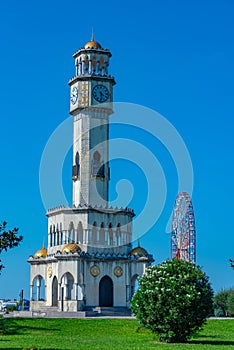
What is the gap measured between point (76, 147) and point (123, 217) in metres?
10.4

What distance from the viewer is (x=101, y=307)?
78250mm

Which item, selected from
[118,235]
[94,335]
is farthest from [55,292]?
[94,335]

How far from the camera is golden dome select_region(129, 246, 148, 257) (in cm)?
8144

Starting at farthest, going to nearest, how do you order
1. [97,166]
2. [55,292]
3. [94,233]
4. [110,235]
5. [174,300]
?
[97,166] < [55,292] < [110,235] < [94,233] < [174,300]

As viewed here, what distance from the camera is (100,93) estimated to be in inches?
3388

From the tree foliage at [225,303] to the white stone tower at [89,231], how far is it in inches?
381

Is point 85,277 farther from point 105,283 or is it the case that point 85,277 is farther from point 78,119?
point 78,119

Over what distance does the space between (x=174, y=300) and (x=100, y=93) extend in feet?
163

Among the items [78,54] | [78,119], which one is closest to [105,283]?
[78,119]

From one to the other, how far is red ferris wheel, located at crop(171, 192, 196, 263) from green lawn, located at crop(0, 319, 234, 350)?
21452mm

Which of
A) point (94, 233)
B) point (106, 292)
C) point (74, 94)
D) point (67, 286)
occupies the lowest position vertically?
point (106, 292)

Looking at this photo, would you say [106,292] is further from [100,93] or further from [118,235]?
[100,93]

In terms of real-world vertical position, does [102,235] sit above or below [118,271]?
above

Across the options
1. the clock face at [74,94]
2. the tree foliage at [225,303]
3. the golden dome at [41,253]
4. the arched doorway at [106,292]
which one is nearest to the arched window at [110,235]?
the arched doorway at [106,292]
